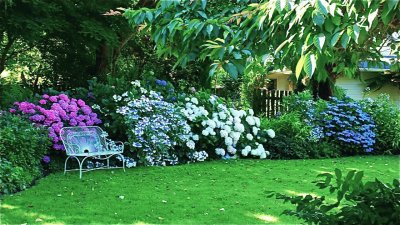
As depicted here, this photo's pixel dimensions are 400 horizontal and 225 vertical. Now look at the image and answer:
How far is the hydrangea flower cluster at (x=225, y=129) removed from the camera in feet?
30.7

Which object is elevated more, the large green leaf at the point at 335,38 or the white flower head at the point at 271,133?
the large green leaf at the point at 335,38

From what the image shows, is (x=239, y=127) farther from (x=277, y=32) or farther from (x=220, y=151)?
(x=277, y=32)

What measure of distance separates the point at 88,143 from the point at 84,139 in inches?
4.1

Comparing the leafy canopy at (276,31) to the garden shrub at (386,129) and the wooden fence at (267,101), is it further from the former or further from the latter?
the wooden fence at (267,101)

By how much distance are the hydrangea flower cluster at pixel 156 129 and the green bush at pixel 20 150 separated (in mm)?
1606

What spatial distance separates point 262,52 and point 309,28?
41 cm

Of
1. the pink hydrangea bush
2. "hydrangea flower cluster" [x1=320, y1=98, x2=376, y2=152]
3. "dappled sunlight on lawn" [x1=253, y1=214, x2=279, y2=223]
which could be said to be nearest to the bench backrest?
the pink hydrangea bush

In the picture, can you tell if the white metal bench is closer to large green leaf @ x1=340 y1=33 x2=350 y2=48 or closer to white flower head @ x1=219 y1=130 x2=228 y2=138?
white flower head @ x1=219 y1=130 x2=228 y2=138

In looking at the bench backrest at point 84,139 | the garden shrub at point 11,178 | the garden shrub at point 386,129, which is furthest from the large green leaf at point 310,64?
A: the garden shrub at point 386,129

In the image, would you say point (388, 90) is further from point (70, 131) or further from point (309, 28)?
point (309, 28)

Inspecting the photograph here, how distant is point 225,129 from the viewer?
9.52 metres

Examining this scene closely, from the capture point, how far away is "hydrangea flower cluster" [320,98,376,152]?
10805 millimetres

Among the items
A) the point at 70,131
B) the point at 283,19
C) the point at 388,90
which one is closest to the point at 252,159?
the point at 70,131

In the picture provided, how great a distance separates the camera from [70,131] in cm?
789
